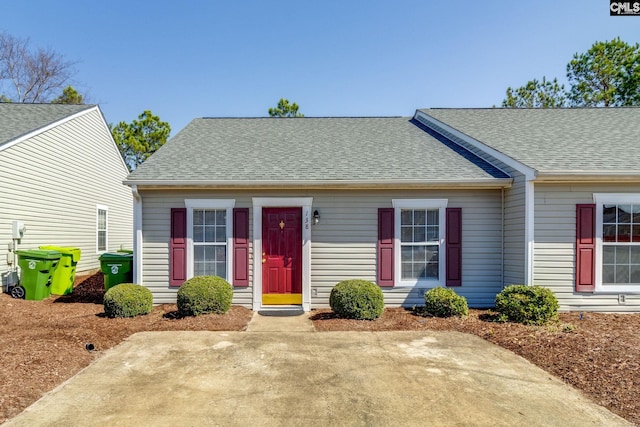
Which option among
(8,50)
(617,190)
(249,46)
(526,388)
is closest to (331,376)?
(526,388)

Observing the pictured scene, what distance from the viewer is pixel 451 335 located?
6316 millimetres

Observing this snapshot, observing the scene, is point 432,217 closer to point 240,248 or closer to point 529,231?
point 529,231

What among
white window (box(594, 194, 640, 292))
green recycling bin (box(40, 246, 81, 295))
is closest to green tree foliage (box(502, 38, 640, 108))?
white window (box(594, 194, 640, 292))

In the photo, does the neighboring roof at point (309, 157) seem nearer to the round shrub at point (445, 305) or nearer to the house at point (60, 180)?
the round shrub at point (445, 305)

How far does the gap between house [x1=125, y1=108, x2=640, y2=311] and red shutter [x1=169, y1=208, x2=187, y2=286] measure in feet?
0.07

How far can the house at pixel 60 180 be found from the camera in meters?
9.84

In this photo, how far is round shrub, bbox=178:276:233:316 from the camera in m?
7.07

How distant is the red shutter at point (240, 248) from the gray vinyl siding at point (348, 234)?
127 millimetres

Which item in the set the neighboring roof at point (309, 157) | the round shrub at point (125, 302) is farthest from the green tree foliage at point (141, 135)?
the round shrub at point (125, 302)

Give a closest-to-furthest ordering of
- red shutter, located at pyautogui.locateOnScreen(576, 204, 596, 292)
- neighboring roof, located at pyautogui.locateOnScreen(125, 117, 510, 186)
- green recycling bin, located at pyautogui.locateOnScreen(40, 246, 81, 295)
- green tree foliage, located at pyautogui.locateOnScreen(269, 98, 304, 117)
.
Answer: red shutter, located at pyautogui.locateOnScreen(576, 204, 596, 292)
neighboring roof, located at pyautogui.locateOnScreen(125, 117, 510, 186)
green recycling bin, located at pyautogui.locateOnScreen(40, 246, 81, 295)
green tree foliage, located at pyautogui.locateOnScreen(269, 98, 304, 117)

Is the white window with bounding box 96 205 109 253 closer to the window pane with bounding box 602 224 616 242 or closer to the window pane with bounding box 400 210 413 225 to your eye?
the window pane with bounding box 400 210 413 225

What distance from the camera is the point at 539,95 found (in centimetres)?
2702

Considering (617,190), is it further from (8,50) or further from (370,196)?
(8,50)

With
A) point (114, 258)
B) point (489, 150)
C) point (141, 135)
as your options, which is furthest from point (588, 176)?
point (141, 135)
